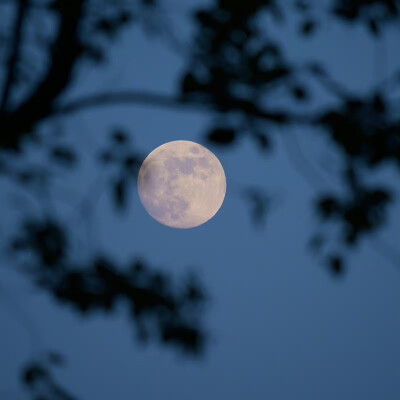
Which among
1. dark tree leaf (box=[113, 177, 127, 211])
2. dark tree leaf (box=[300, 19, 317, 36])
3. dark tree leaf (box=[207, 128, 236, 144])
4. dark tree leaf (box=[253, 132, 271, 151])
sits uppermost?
dark tree leaf (box=[300, 19, 317, 36])

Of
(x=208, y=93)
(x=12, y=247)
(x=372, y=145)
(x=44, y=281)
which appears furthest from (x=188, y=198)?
(x=12, y=247)

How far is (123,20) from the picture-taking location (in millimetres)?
3582

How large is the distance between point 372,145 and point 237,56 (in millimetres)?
1136

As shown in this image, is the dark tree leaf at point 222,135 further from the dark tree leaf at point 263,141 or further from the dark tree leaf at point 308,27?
the dark tree leaf at point 308,27

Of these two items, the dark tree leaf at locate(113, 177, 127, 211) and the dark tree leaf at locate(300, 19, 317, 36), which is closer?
the dark tree leaf at locate(113, 177, 127, 211)

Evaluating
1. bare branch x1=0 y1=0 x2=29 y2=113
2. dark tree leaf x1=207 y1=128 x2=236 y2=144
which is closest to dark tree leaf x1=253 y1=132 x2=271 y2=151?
dark tree leaf x1=207 y1=128 x2=236 y2=144

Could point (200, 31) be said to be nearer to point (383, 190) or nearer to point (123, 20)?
point (123, 20)

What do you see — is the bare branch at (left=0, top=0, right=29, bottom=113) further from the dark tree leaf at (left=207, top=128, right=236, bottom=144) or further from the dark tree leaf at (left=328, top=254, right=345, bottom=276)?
the dark tree leaf at (left=328, top=254, right=345, bottom=276)

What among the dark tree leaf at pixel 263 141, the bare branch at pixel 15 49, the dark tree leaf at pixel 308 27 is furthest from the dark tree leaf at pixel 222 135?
the bare branch at pixel 15 49

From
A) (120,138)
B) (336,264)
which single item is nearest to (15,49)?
(120,138)

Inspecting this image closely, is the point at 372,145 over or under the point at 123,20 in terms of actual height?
under

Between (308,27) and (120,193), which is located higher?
(308,27)

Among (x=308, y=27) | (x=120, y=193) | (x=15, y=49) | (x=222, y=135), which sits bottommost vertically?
(x=120, y=193)

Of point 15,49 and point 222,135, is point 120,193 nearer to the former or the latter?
point 222,135
